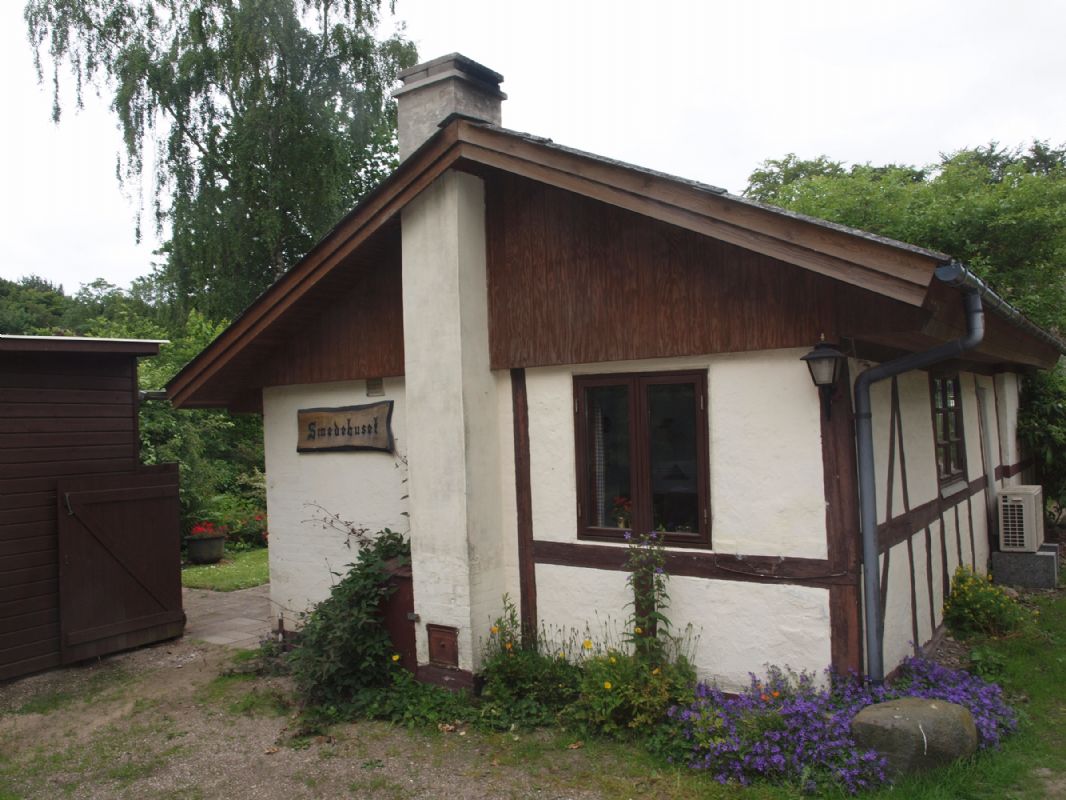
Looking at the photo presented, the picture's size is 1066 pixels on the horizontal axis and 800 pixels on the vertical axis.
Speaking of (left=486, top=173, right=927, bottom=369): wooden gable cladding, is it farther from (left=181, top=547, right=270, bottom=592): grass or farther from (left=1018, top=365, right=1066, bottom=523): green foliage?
(left=1018, top=365, right=1066, bottom=523): green foliage

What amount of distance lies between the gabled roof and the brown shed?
4.23 feet

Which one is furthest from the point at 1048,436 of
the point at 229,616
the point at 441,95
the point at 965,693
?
the point at 229,616

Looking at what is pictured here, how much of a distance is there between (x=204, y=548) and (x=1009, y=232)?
15.2 m

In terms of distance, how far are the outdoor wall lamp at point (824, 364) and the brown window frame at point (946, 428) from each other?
287 cm

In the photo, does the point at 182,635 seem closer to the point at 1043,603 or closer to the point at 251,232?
the point at 1043,603

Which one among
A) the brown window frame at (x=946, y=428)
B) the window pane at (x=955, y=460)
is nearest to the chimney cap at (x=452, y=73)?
the brown window frame at (x=946, y=428)

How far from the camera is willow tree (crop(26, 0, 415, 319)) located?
1898 centimetres

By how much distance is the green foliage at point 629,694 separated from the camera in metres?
5.50

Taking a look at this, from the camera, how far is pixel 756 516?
5.52 meters

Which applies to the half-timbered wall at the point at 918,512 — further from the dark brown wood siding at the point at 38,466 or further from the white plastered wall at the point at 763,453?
the dark brown wood siding at the point at 38,466

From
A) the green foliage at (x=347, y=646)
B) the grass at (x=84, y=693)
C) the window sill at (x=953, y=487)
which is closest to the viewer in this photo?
the green foliage at (x=347, y=646)

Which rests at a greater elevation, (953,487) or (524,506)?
(524,506)

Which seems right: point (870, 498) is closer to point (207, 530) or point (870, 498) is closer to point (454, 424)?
point (454, 424)

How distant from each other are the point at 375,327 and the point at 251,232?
14443mm
